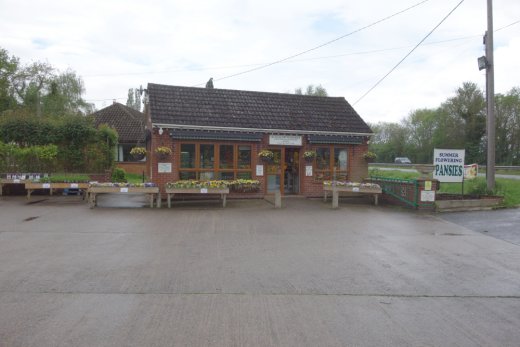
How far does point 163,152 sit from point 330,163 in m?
6.93

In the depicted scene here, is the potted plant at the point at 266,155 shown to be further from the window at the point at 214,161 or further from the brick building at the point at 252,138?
the window at the point at 214,161

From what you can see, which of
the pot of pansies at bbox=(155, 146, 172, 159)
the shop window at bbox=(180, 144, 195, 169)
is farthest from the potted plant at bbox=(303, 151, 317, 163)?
the pot of pansies at bbox=(155, 146, 172, 159)

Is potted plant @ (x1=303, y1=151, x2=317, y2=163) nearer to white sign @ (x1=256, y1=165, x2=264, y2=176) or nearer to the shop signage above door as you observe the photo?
the shop signage above door

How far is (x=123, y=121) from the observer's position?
32.7 m

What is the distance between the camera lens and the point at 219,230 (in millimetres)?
9867

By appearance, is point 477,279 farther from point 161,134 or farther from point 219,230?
point 161,134

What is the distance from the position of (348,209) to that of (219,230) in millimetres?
5566

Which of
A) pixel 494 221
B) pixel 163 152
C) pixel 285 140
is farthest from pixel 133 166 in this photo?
pixel 494 221

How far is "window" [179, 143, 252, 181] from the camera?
15555mm

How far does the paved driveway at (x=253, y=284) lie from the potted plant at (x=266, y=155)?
528cm

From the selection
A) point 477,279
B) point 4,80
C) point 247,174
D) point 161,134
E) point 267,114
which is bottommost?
point 477,279

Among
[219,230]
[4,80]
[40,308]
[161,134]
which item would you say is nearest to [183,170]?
[161,134]

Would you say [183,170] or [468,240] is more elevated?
[183,170]

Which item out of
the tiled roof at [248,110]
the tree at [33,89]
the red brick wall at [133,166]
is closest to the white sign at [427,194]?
the tiled roof at [248,110]
